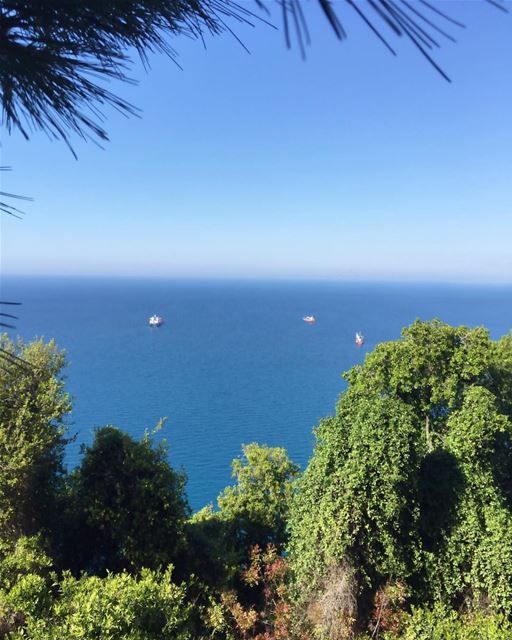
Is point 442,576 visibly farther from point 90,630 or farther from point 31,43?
point 31,43

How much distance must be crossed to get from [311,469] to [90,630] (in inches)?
141

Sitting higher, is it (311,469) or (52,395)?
(52,395)

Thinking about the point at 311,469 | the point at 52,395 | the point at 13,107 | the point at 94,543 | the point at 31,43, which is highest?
the point at 31,43

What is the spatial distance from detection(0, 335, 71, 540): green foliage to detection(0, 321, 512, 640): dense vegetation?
0.02 meters

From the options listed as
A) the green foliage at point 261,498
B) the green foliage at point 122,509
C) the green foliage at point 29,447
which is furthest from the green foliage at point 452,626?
the green foliage at point 29,447

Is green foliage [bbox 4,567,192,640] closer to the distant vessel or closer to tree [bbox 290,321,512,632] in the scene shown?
→ tree [bbox 290,321,512,632]

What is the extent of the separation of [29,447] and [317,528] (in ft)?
15.3

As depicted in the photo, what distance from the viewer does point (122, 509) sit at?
268 inches

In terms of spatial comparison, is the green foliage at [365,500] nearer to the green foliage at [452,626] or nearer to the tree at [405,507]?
the tree at [405,507]

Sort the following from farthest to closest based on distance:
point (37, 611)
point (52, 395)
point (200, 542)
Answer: point (200, 542) → point (52, 395) → point (37, 611)

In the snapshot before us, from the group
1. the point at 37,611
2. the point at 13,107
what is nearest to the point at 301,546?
the point at 37,611

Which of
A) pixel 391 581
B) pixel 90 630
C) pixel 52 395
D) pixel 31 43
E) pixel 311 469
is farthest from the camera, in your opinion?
pixel 52 395

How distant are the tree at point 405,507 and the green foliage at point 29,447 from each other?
168 inches

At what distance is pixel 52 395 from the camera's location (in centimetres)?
706
